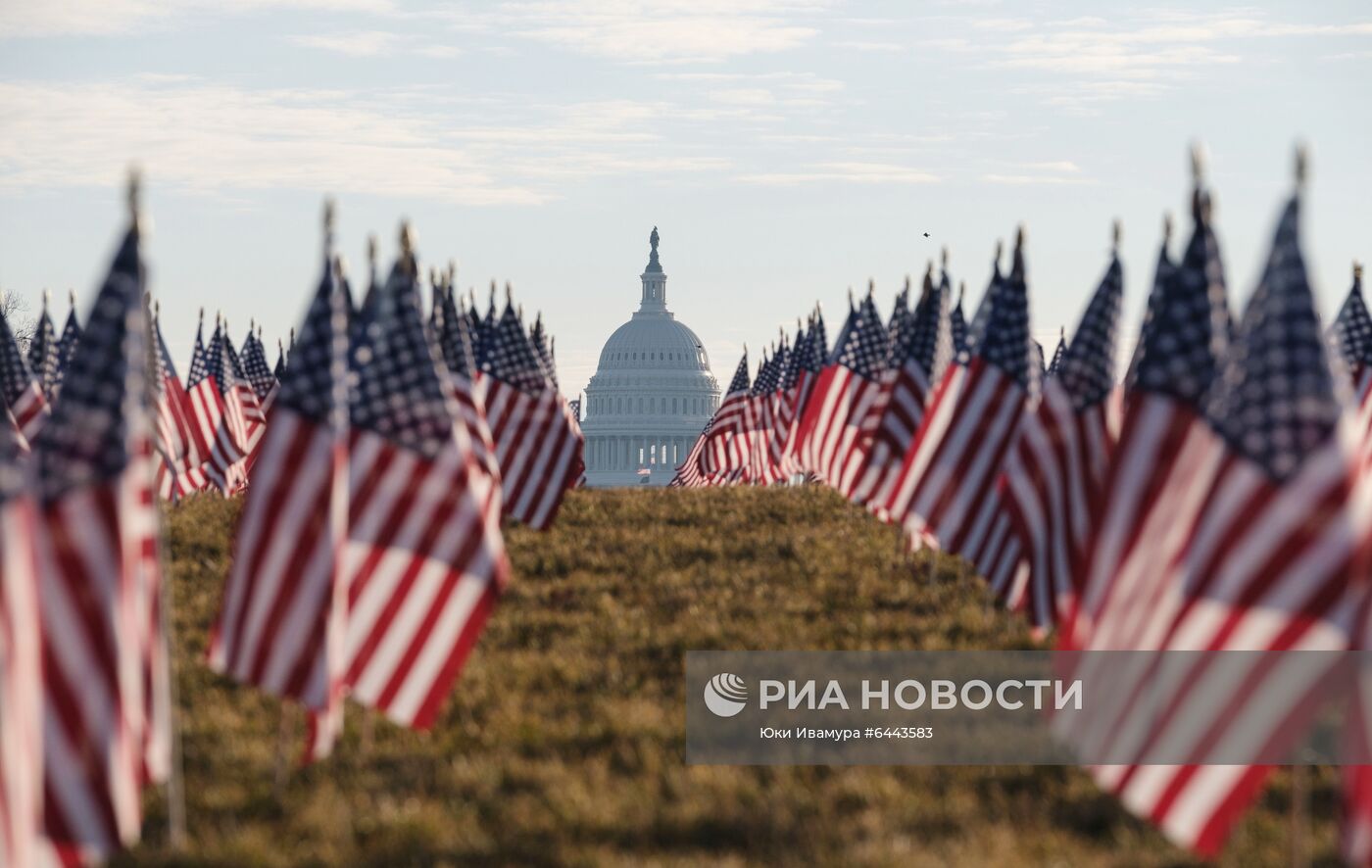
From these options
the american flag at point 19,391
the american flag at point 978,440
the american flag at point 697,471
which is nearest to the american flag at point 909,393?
the american flag at point 978,440

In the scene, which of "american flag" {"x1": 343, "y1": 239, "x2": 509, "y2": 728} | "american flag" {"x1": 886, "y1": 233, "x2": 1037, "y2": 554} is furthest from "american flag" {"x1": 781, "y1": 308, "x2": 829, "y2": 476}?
"american flag" {"x1": 343, "y1": 239, "x2": 509, "y2": 728}

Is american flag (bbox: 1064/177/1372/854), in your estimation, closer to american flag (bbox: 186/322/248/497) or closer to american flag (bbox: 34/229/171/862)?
american flag (bbox: 34/229/171/862)

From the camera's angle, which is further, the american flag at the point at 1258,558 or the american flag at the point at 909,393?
the american flag at the point at 909,393

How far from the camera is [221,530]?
95.3 feet

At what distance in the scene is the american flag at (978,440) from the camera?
18.7m

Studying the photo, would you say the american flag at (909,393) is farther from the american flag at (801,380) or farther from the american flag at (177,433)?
the american flag at (177,433)

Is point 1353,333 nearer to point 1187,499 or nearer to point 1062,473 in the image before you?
point 1062,473

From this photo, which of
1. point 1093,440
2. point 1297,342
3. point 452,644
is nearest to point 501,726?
point 452,644

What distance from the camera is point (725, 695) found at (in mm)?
16328

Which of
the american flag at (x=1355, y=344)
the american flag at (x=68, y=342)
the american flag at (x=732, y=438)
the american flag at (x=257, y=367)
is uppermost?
the american flag at (x=1355, y=344)

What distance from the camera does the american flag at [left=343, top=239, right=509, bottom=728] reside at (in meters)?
12.7

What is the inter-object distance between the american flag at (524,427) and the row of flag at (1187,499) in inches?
391

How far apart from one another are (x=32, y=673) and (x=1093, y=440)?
381 inches

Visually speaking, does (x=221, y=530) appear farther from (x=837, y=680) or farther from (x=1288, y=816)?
(x=1288, y=816)
